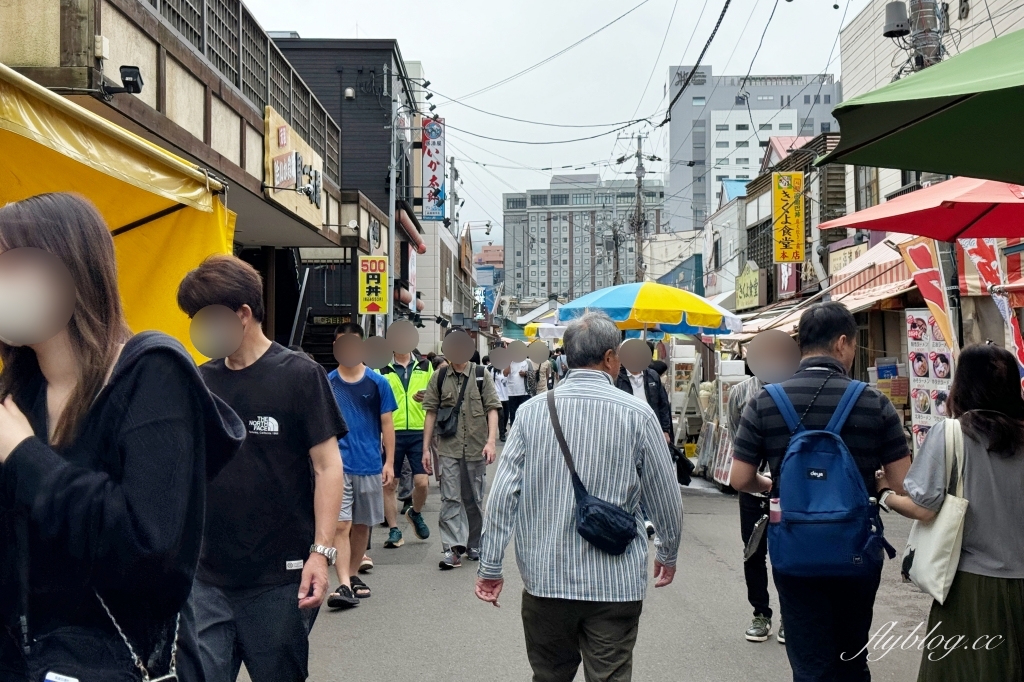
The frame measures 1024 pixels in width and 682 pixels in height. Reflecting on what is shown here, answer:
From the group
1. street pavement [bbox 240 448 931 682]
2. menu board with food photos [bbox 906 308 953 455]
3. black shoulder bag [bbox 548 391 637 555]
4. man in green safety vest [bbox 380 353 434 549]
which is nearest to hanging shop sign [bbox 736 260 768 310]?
menu board with food photos [bbox 906 308 953 455]

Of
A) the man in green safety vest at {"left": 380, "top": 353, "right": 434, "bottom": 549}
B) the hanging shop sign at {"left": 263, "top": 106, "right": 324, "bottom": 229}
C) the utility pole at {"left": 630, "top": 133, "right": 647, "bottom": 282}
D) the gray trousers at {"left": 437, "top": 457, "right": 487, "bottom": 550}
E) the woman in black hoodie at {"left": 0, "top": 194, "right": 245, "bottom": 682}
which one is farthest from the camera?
the utility pole at {"left": 630, "top": 133, "right": 647, "bottom": 282}

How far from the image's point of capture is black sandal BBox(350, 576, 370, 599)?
6941mm

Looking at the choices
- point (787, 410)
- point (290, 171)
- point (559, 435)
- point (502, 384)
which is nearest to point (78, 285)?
point (559, 435)

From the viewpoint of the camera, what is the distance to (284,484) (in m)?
3.26

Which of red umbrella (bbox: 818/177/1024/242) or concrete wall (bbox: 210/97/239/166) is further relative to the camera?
A: concrete wall (bbox: 210/97/239/166)

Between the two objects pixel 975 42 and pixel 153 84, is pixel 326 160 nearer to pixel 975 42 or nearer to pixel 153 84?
pixel 153 84

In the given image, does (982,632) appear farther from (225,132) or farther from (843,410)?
(225,132)

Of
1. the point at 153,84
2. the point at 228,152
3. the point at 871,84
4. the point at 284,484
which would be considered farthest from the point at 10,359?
the point at 871,84

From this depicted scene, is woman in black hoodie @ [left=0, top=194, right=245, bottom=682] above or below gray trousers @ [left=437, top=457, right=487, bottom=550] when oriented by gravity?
above

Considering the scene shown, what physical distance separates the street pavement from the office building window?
50.6 ft

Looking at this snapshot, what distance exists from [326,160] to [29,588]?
16929mm

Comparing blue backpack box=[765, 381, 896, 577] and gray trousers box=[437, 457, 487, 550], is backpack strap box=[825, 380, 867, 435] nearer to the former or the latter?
blue backpack box=[765, 381, 896, 577]

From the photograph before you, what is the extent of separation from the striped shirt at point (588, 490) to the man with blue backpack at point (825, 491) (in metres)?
0.56

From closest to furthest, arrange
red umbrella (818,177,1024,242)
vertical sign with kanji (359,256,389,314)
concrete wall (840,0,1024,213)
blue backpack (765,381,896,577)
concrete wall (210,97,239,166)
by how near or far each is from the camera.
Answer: blue backpack (765,381,896,577) < red umbrella (818,177,1024,242) < concrete wall (210,97,239,166) < concrete wall (840,0,1024,213) < vertical sign with kanji (359,256,389,314)
